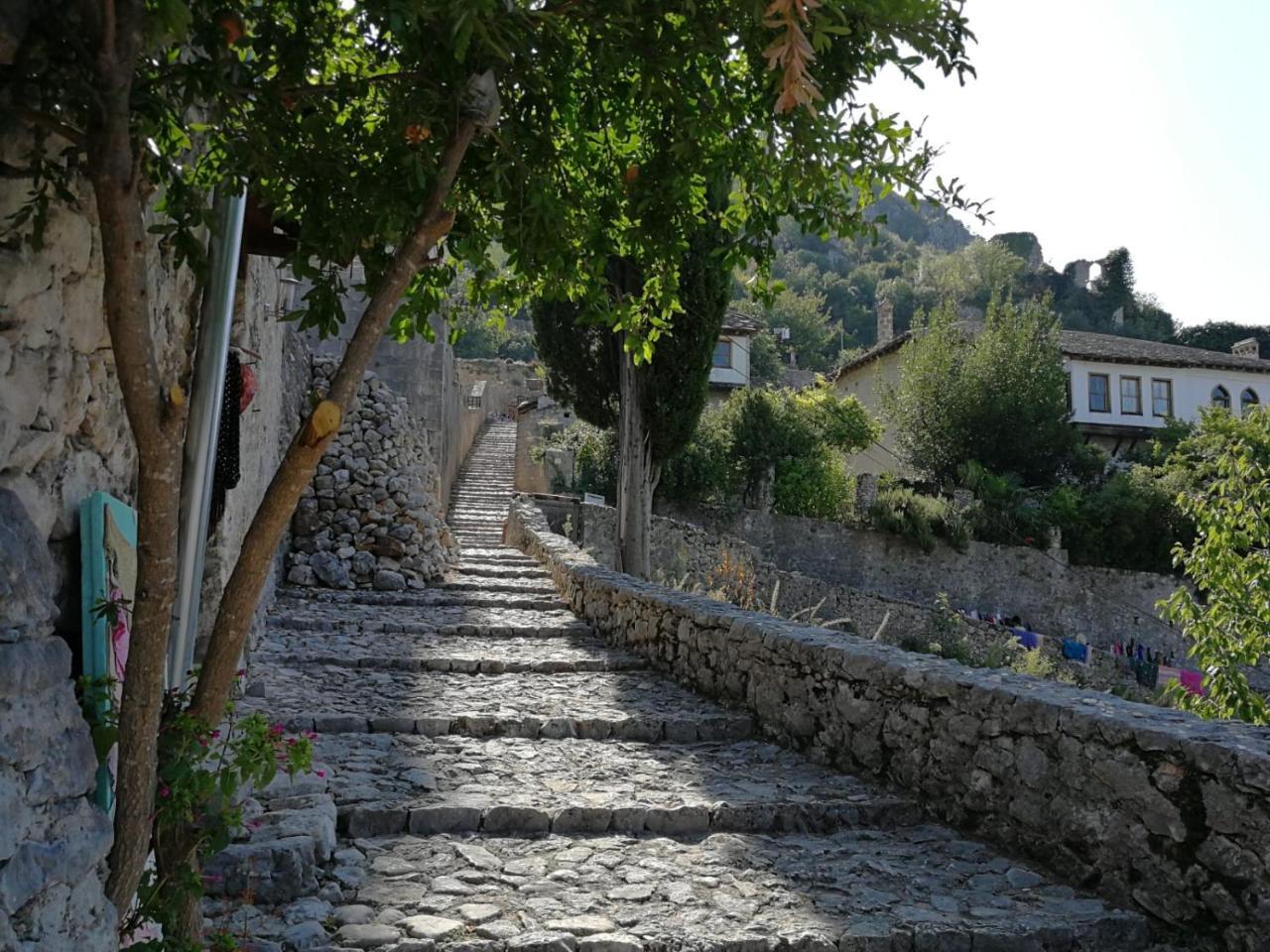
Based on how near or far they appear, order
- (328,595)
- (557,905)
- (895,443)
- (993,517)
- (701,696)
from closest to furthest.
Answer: (557,905) < (701,696) < (328,595) < (993,517) < (895,443)

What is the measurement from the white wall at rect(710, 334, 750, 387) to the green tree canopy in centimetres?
526

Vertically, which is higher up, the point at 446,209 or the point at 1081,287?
the point at 1081,287

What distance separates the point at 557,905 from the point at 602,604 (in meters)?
6.52

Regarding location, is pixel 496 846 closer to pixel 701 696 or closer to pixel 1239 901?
pixel 1239 901

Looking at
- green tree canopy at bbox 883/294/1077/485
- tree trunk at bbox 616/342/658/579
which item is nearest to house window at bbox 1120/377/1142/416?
green tree canopy at bbox 883/294/1077/485

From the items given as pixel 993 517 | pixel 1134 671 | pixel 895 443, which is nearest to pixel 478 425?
pixel 895 443

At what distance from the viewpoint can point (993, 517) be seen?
28.6 metres

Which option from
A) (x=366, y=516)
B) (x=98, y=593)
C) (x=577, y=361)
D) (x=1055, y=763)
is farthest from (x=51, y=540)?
(x=577, y=361)

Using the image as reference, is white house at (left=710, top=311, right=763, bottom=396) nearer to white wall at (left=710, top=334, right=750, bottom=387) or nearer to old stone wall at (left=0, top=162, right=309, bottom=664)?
white wall at (left=710, top=334, right=750, bottom=387)

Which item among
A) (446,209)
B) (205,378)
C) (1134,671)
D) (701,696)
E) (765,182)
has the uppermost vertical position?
(765,182)

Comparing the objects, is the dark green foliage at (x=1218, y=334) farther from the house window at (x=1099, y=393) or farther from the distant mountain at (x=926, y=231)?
the distant mountain at (x=926, y=231)

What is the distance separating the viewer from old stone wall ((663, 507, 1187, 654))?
25.9 m

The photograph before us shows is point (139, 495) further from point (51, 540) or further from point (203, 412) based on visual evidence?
point (203, 412)

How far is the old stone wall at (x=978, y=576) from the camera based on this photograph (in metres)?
25.9
